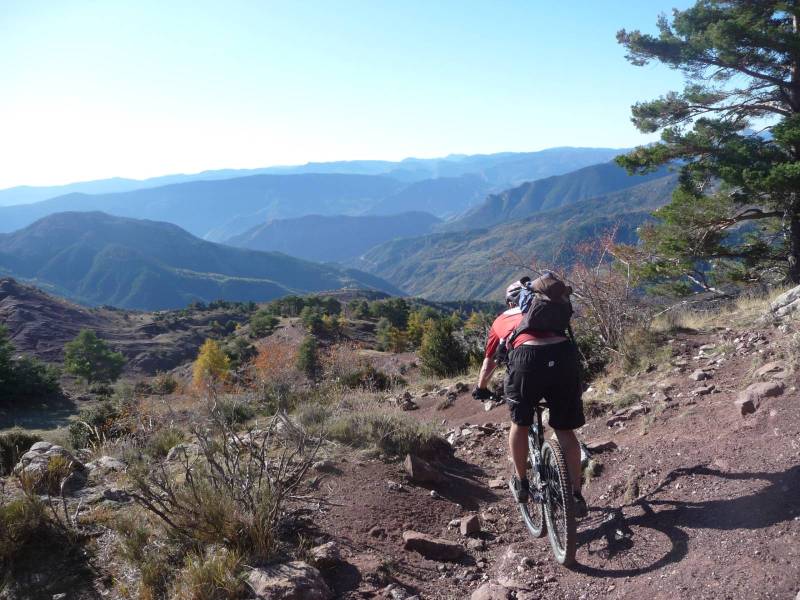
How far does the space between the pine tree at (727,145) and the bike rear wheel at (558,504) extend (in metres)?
10.0

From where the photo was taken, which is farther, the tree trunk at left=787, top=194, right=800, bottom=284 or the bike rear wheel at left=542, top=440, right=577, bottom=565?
the tree trunk at left=787, top=194, right=800, bottom=284

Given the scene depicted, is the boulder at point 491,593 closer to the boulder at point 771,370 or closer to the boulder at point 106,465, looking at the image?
the boulder at point 771,370

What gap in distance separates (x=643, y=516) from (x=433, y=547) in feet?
4.51

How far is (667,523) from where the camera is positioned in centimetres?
333

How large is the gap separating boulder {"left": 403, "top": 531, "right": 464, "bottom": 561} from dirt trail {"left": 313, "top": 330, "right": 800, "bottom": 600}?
6cm

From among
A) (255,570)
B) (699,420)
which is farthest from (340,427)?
(699,420)

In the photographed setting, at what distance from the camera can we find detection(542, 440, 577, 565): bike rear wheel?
3.09m

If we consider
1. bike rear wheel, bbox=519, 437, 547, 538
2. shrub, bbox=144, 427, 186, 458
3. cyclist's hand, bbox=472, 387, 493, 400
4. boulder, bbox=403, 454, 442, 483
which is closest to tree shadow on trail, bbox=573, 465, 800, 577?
bike rear wheel, bbox=519, 437, 547, 538

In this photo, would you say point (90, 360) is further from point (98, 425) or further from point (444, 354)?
point (444, 354)

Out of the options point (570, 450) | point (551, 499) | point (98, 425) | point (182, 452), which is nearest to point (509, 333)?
point (570, 450)

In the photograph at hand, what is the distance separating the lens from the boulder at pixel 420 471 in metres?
4.62

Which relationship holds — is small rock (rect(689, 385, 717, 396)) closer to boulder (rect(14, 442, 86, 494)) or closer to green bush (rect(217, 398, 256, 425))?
boulder (rect(14, 442, 86, 494))

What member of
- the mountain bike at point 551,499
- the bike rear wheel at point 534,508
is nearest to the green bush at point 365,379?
the bike rear wheel at point 534,508

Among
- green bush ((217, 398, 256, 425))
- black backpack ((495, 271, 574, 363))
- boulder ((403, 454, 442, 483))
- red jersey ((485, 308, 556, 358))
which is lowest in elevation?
green bush ((217, 398, 256, 425))
